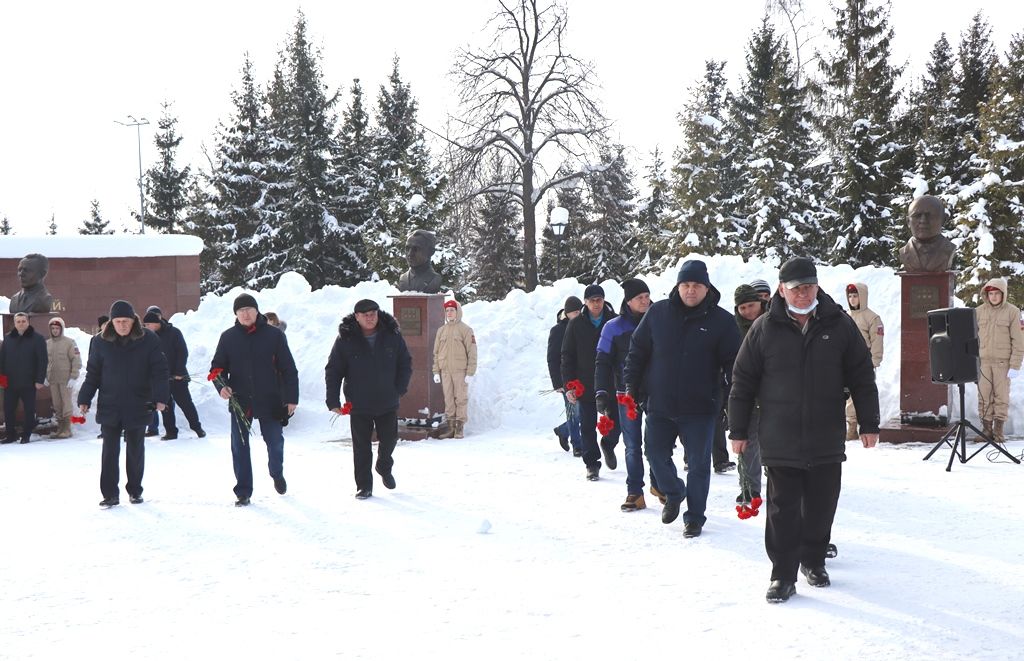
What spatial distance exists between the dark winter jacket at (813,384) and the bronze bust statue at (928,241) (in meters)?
7.01

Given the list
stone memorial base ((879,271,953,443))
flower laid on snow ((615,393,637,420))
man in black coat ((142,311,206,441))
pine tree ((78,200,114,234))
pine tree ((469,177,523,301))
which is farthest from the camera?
pine tree ((78,200,114,234))

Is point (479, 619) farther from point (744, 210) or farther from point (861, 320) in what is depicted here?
point (744, 210)

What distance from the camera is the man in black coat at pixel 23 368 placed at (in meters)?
13.3

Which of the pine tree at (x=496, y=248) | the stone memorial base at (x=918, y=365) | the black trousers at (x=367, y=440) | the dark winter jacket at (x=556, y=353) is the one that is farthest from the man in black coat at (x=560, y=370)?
the pine tree at (x=496, y=248)

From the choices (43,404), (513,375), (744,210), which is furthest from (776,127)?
(43,404)

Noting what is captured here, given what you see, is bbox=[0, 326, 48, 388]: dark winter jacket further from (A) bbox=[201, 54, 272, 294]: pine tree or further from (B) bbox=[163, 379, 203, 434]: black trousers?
(A) bbox=[201, 54, 272, 294]: pine tree

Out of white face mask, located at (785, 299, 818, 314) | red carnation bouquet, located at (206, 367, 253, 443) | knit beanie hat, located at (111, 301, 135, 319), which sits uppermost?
knit beanie hat, located at (111, 301, 135, 319)

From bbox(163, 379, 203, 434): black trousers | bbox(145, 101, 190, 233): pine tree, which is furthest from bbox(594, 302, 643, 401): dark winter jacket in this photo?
bbox(145, 101, 190, 233): pine tree

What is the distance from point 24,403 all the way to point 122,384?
20.6 feet

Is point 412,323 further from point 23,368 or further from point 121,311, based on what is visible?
point 23,368

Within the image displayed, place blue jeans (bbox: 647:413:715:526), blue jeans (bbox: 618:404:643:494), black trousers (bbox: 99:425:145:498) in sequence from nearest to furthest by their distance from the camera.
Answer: blue jeans (bbox: 647:413:715:526) → blue jeans (bbox: 618:404:643:494) → black trousers (bbox: 99:425:145:498)

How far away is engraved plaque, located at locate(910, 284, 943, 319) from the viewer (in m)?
11.4

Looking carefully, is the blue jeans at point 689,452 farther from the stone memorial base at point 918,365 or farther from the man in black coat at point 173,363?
the man in black coat at point 173,363

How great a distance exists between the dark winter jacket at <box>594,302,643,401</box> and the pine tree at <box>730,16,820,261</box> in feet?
77.1
